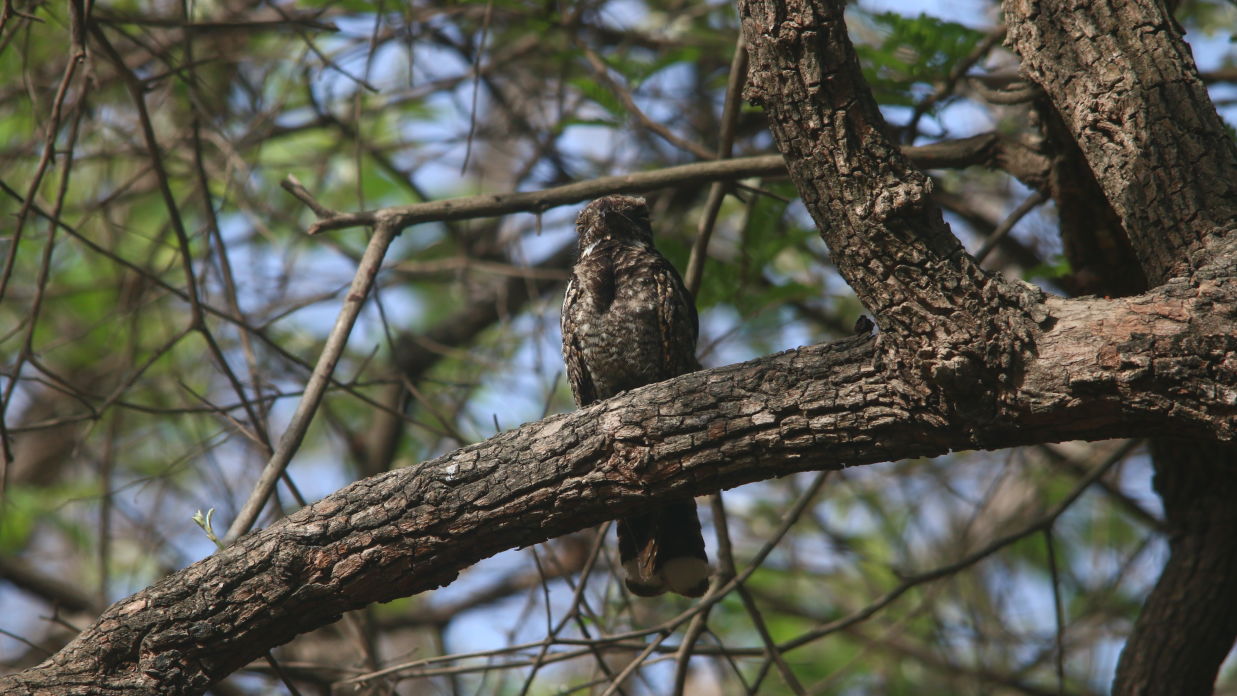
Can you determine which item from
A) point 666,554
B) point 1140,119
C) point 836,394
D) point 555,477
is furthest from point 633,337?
point 1140,119

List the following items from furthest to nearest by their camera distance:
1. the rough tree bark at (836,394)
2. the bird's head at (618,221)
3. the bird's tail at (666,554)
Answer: the bird's head at (618,221) → the bird's tail at (666,554) → the rough tree bark at (836,394)

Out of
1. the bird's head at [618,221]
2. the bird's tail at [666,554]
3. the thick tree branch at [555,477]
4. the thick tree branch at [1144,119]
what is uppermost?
the bird's head at [618,221]

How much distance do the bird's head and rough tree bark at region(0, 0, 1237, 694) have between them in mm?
1474

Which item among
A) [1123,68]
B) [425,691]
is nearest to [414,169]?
[425,691]

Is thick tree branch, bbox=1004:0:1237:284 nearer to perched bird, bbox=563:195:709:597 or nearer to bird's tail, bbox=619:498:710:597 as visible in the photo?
perched bird, bbox=563:195:709:597

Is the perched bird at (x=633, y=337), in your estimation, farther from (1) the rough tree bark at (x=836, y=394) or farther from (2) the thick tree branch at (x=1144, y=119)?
(2) the thick tree branch at (x=1144, y=119)

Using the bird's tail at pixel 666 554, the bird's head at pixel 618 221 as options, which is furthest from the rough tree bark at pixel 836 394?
the bird's head at pixel 618 221

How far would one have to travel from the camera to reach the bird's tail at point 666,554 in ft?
10.5

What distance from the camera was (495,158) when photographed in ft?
25.4

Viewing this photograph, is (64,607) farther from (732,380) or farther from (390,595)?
(732,380)

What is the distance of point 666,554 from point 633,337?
2.59 ft

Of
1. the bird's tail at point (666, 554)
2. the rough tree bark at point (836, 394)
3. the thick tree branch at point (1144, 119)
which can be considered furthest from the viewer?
the bird's tail at point (666, 554)

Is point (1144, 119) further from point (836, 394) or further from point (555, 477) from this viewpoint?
point (555, 477)

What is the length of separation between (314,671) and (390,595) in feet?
4.35
